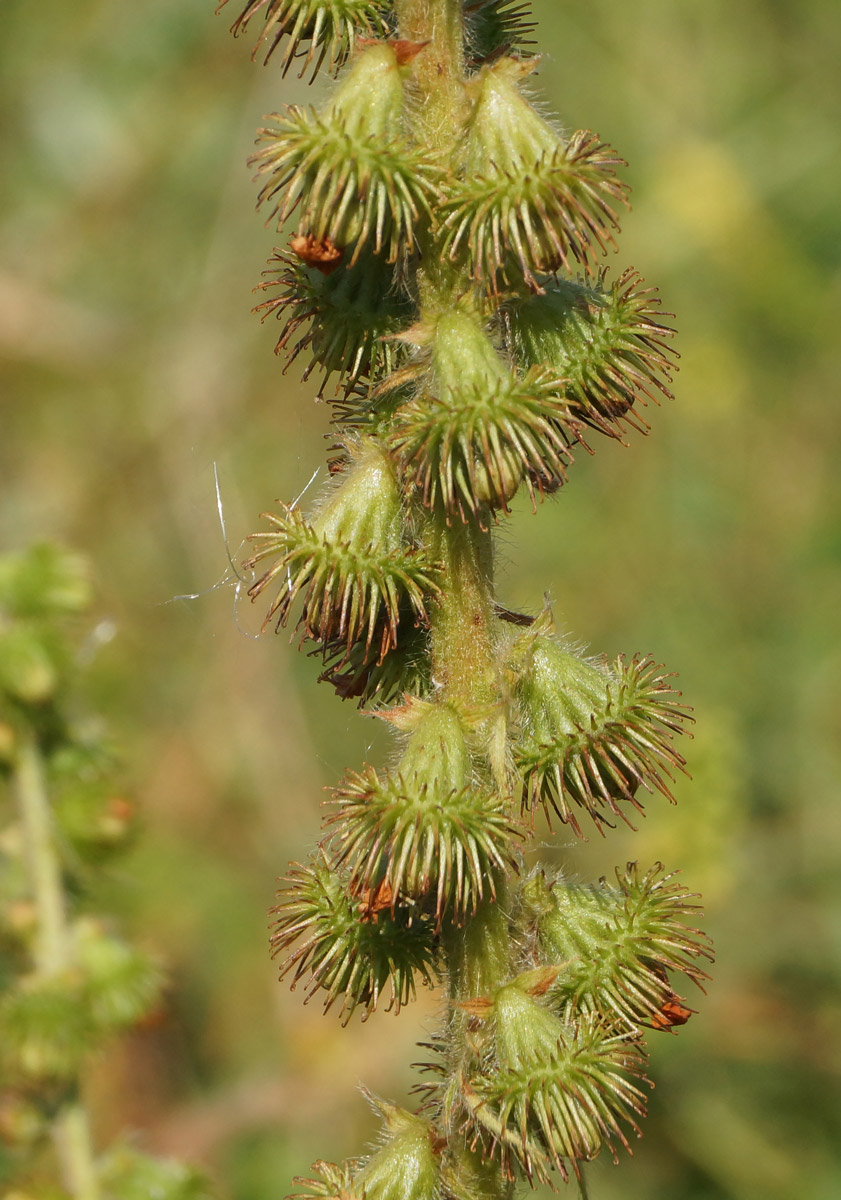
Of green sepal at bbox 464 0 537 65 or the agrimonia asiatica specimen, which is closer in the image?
the agrimonia asiatica specimen

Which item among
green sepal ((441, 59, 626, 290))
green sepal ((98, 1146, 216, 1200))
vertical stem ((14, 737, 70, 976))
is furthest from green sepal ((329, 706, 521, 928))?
vertical stem ((14, 737, 70, 976))

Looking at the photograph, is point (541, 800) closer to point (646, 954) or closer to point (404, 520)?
point (646, 954)

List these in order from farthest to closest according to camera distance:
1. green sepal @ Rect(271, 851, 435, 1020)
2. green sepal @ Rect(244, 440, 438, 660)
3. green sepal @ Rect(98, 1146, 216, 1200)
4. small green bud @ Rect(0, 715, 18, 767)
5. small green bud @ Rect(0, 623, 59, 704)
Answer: small green bud @ Rect(0, 715, 18, 767) < small green bud @ Rect(0, 623, 59, 704) < green sepal @ Rect(98, 1146, 216, 1200) < green sepal @ Rect(271, 851, 435, 1020) < green sepal @ Rect(244, 440, 438, 660)

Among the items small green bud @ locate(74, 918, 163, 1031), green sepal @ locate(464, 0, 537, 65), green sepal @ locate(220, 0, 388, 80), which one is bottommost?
small green bud @ locate(74, 918, 163, 1031)

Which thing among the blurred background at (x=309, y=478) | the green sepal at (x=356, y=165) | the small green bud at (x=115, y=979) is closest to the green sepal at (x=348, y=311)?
the green sepal at (x=356, y=165)

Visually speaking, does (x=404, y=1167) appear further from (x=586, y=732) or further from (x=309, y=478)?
(x=309, y=478)

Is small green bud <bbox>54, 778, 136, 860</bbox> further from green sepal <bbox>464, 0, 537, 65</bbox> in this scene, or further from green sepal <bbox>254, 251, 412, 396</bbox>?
green sepal <bbox>464, 0, 537, 65</bbox>
